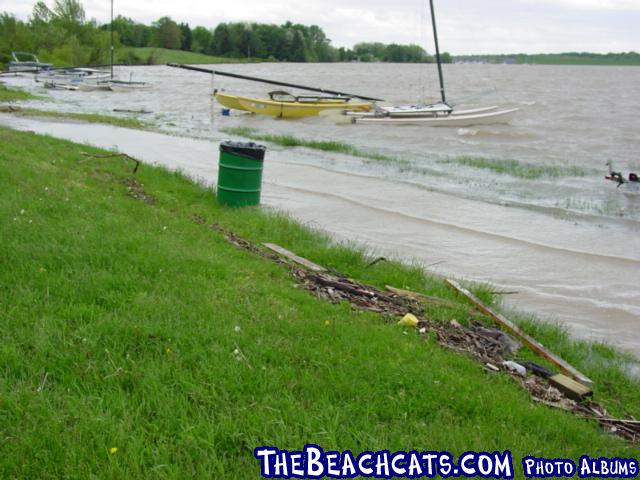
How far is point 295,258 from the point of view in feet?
26.5

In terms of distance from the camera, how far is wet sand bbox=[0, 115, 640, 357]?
8805 millimetres

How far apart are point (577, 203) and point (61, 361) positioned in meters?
15.0

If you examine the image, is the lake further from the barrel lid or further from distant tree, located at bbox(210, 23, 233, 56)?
distant tree, located at bbox(210, 23, 233, 56)

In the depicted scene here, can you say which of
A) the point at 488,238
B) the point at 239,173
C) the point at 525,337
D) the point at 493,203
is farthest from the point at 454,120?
the point at 525,337

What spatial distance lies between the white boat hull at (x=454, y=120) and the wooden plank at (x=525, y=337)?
26459mm

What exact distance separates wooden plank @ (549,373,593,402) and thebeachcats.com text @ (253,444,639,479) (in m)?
1.38

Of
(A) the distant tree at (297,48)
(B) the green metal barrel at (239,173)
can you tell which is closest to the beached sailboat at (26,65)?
(B) the green metal barrel at (239,173)

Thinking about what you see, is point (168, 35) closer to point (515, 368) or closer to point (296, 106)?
point (296, 106)

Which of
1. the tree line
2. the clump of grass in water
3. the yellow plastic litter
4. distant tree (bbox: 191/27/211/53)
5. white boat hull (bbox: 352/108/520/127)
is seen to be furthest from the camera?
distant tree (bbox: 191/27/211/53)

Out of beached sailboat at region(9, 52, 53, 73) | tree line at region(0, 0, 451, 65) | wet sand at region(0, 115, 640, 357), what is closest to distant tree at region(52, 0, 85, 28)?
tree line at region(0, 0, 451, 65)

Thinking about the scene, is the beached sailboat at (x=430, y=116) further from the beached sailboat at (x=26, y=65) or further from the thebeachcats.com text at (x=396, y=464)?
the beached sailboat at (x=26, y=65)

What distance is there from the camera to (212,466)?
Answer: 342 centimetres

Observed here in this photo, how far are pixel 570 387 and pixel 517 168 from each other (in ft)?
60.2

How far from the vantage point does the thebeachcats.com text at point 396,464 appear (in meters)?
3.49
